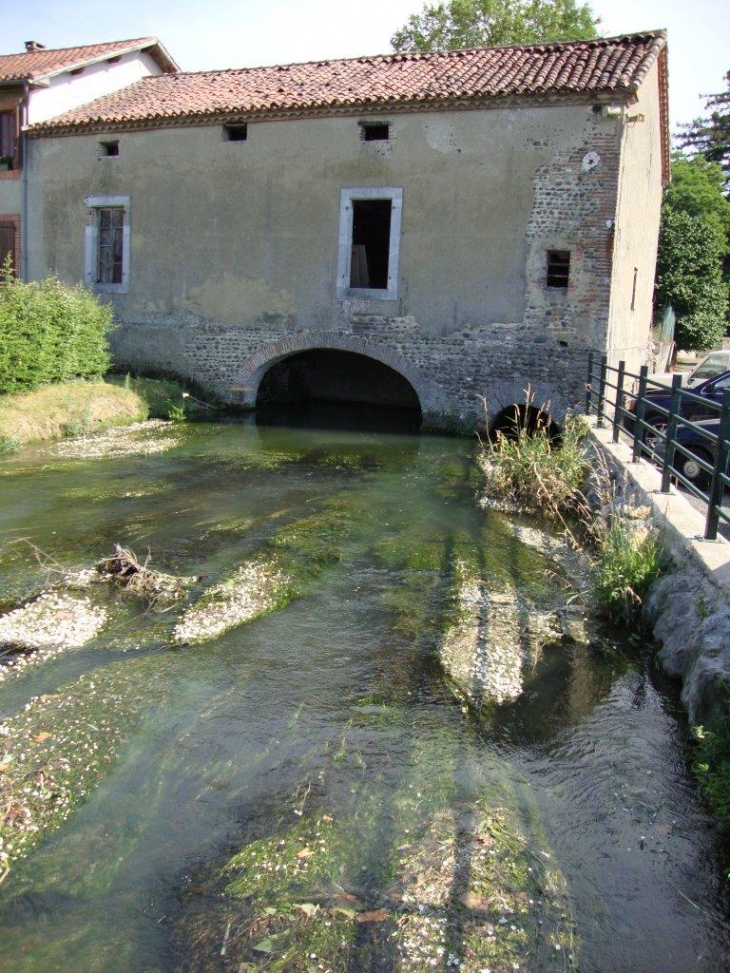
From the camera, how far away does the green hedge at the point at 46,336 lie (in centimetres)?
1243

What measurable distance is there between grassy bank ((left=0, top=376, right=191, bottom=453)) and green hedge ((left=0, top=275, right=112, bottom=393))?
0.90ft

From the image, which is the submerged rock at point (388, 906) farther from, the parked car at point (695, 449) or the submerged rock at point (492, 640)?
the parked car at point (695, 449)

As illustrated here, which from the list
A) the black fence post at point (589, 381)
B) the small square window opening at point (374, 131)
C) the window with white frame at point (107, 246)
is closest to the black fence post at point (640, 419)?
the black fence post at point (589, 381)

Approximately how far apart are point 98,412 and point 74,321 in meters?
1.74

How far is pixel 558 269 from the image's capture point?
1377cm

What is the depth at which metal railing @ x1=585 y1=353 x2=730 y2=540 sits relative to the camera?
4.97 meters

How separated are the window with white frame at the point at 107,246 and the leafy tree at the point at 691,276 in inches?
709

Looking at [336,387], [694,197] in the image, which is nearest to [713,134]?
[694,197]

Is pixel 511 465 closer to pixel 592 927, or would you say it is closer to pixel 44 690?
pixel 44 690

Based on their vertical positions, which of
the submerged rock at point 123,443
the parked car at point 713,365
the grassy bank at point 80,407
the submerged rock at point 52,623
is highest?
the parked car at point 713,365

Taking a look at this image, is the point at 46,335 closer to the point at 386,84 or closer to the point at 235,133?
the point at 235,133

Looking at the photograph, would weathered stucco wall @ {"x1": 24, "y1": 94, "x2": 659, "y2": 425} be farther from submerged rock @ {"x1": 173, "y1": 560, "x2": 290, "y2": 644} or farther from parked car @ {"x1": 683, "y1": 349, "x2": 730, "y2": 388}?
submerged rock @ {"x1": 173, "y1": 560, "x2": 290, "y2": 644}

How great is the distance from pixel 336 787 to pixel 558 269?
11.7 metres

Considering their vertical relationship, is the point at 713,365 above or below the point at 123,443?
above
